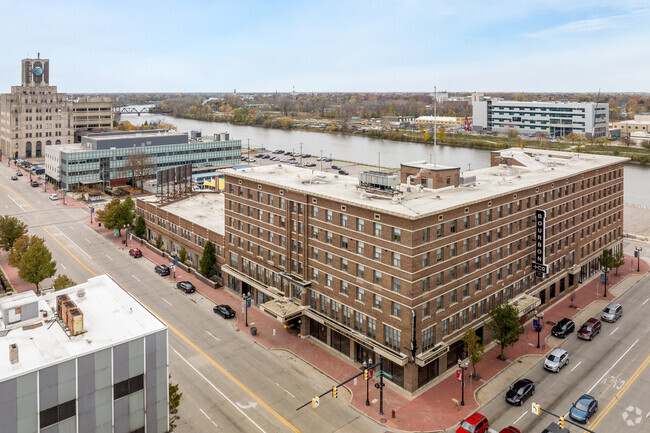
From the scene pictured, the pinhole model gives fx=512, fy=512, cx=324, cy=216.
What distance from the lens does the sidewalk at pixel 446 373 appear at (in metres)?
36.2

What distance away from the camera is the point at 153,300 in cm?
5603

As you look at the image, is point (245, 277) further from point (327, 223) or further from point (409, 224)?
point (409, 224)

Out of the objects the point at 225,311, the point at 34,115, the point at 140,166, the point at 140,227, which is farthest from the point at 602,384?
the point at 34,115

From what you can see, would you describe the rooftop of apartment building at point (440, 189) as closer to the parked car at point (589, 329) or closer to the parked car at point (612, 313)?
the parked car at point (589, 329)

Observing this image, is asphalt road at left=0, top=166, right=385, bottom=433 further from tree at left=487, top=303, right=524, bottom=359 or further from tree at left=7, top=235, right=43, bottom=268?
tree at left=487, top=303, right=524, bottom=359

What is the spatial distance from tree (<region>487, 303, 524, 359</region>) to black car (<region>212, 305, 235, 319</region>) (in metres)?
25.1

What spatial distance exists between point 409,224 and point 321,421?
15.2 meters

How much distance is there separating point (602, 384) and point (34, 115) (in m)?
169

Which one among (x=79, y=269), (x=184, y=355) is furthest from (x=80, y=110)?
(x=184, y=355)

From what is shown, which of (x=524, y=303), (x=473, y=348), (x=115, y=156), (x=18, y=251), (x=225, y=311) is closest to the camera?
(x=473, y=348)

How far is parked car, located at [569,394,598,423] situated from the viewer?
35.2 m

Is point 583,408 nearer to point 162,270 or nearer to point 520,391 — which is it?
point 520,391

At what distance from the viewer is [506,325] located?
41781 millimetres

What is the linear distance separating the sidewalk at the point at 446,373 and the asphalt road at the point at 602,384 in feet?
5.44
